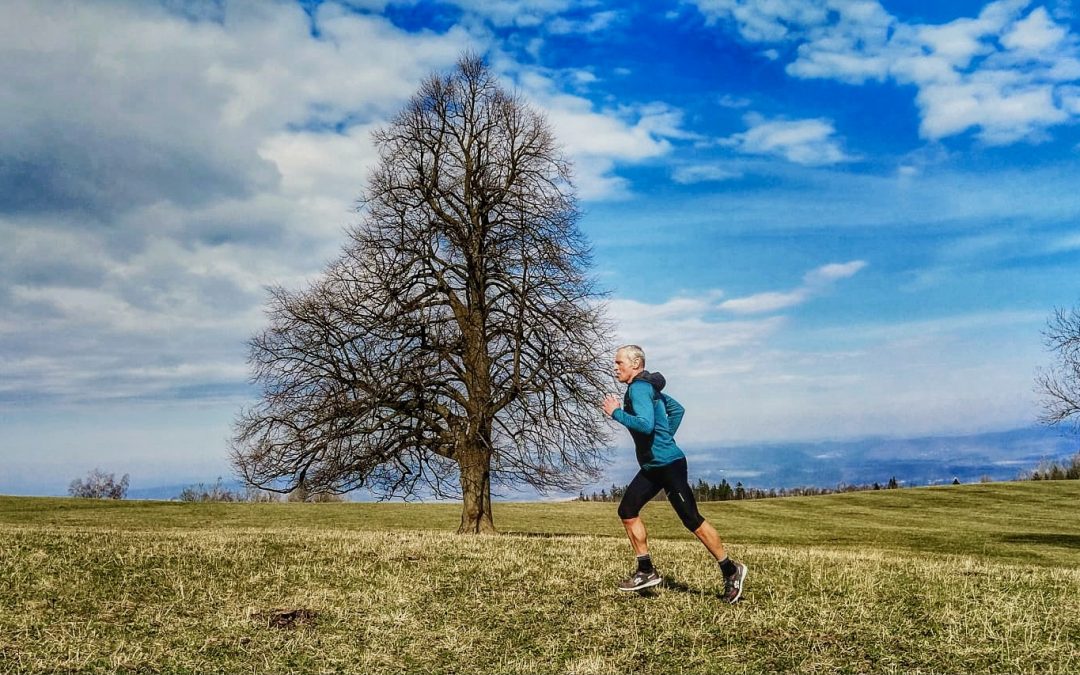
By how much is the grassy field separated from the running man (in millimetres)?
762

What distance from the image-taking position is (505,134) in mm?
20688

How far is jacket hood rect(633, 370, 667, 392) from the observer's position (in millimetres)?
8539

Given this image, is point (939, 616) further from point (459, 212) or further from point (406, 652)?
point (459, 212)

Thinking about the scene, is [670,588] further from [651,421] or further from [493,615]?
[651,421]

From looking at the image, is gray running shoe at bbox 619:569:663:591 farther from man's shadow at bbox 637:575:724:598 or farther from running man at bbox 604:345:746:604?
running man at bbox 604:345:746:604

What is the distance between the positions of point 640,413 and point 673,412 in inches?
26.9

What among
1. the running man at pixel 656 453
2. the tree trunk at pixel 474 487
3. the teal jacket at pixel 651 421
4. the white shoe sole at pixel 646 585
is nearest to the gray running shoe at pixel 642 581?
the white shoe sole at pixel 646 585

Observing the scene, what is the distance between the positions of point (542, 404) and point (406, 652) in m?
12.0

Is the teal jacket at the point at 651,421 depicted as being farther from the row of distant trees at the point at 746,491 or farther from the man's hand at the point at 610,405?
the row of distant trees at the point at 746,491

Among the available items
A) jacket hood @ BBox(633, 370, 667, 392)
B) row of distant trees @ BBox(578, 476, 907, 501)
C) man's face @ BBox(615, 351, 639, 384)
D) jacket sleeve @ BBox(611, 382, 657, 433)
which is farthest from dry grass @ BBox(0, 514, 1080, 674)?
row of distant trees @ BBox(578, 476, 907, 501)

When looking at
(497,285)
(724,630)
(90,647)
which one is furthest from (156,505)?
(724,630)

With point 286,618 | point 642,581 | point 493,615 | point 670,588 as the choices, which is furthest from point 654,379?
point 286,618

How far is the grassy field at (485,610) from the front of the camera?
7.07 m

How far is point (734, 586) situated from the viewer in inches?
341
